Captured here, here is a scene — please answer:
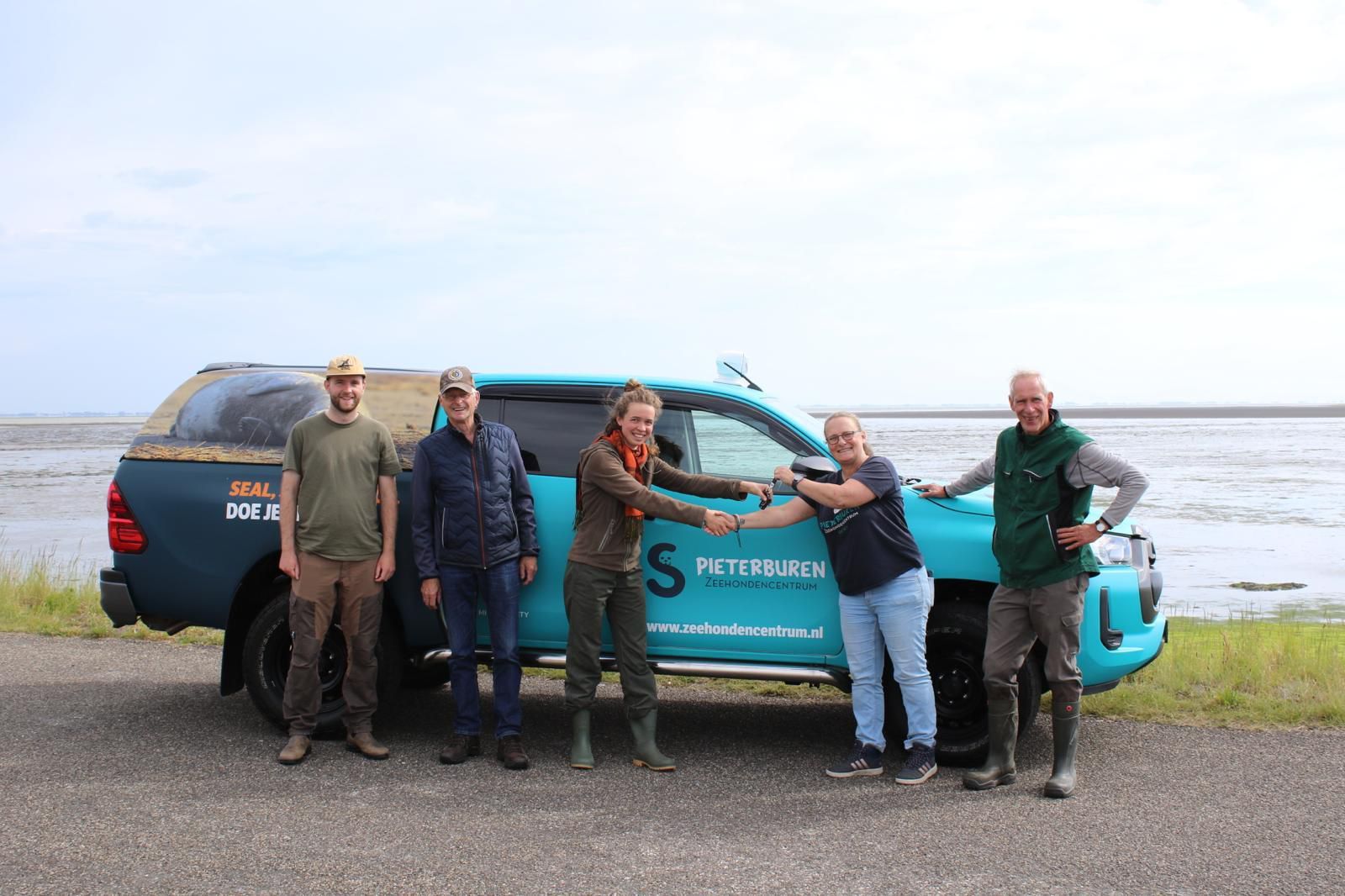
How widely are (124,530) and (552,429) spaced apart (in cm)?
250

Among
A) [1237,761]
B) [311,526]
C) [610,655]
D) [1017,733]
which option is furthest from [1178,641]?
[311,526]

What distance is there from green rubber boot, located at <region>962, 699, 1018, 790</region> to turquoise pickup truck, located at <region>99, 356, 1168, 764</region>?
10.8 inches

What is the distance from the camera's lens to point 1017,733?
219 inches

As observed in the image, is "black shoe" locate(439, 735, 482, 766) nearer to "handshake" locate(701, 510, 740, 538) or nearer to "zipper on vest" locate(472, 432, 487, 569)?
"zipper on vest" locate(472, 432, 487, 569)

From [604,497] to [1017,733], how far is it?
233cm

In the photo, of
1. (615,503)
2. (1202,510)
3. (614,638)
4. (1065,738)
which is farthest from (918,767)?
(1202,510)

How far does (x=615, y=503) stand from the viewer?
18.4 ft

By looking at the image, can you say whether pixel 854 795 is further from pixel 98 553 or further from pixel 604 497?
pixel 98 553

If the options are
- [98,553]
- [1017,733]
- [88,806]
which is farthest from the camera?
[98,553]

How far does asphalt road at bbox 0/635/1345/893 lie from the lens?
13.8 feet

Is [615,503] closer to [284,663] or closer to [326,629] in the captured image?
[326,629]

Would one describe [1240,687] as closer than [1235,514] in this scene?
Yes

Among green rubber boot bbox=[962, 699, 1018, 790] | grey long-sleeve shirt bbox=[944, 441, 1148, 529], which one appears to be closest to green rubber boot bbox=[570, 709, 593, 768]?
green rubber boot bbox=[962, 699, 1018, 790]

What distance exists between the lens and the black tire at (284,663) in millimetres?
6211
